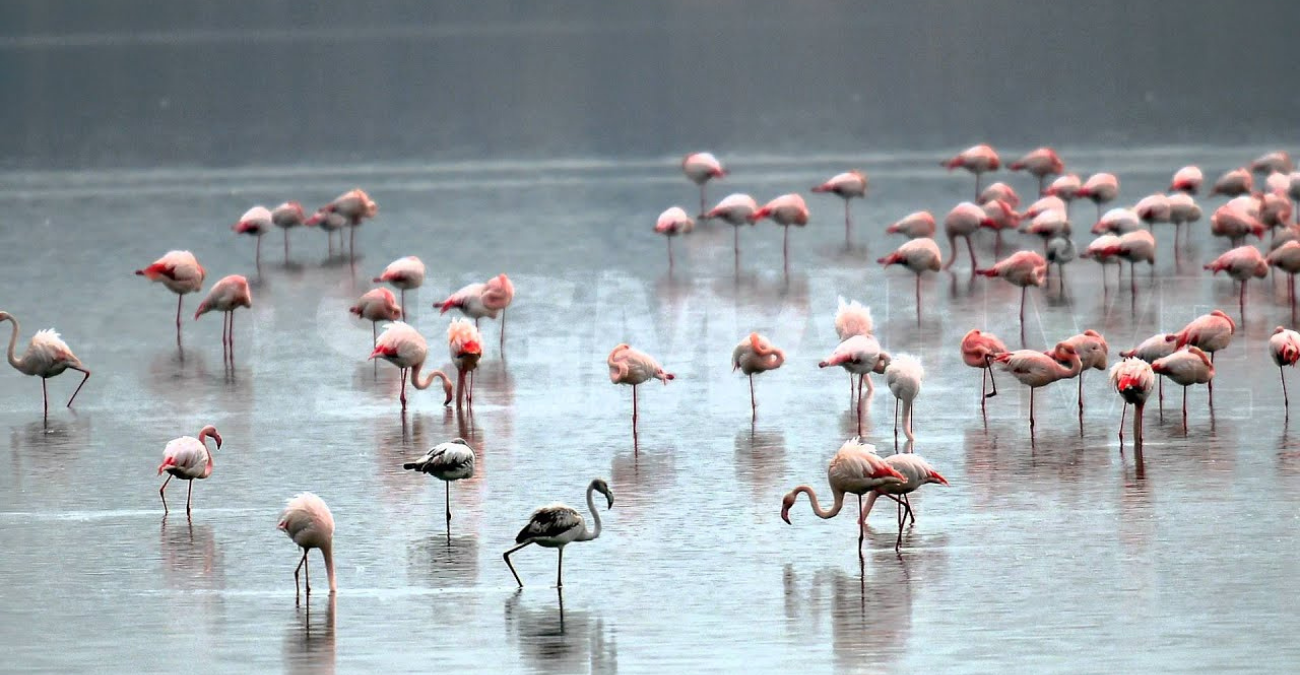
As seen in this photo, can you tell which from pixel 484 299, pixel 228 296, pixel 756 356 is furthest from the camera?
pixel 228 296

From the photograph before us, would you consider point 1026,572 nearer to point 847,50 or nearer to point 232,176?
point 232,176

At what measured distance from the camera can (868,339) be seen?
11758 mm

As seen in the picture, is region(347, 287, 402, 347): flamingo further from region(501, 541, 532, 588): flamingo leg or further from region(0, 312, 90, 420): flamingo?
region(501, 541, 532, 588): flamingo leg

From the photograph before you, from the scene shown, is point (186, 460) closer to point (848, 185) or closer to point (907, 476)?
point (907, 476)

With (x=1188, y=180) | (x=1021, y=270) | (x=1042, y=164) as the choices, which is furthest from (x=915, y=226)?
(x=1042, y=164)

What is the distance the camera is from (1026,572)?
8.72 metres

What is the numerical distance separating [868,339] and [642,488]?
2022 millimetres

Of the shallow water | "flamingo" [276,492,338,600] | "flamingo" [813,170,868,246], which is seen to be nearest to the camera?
the shallow water

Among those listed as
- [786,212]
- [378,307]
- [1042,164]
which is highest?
[1042,164]

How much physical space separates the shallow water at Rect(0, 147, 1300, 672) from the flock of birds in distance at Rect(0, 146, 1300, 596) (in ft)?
0.75

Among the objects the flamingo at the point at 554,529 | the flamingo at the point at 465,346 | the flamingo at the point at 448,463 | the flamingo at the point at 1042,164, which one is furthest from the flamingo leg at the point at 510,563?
the flamingo at the point at 1042,164

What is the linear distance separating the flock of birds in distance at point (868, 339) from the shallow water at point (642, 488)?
230 millimetres

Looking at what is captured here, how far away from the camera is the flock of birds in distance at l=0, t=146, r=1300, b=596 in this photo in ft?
29.4

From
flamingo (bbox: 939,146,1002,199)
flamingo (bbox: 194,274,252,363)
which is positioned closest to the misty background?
flamingo (bbox: 939,146,1002,199)
